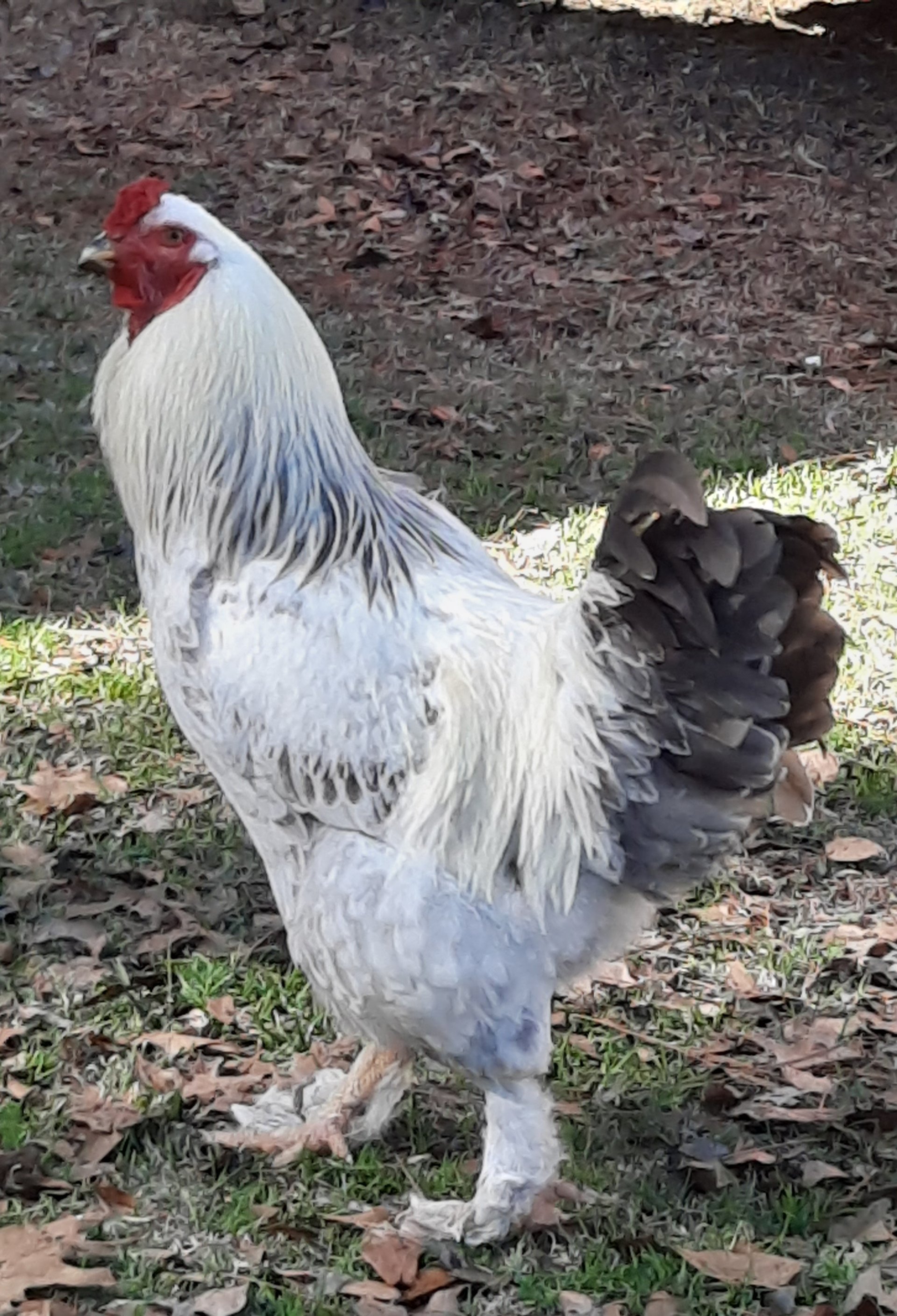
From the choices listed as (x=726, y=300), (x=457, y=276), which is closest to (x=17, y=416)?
(x=457, y=276)

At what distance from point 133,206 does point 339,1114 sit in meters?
1.90

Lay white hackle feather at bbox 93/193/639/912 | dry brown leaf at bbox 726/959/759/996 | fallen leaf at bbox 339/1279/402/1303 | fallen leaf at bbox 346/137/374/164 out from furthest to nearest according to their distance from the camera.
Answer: fallen leaf at bbox 346/137/374/164, dry brown leaf at bbox 726/959/759/996, fallen leaf at bbox 339/1279/402/1303, white hackle feather at bbox 93/193/639/912

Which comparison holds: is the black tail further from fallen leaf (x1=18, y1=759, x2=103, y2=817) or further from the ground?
fallen leaf (x1=18, y1=759, x2=103, y2=817)

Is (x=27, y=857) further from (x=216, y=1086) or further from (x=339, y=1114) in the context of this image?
(x=339, y=1114)

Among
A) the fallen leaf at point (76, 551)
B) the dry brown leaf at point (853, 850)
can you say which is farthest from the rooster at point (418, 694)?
the fallen leaf at point (76, 551)

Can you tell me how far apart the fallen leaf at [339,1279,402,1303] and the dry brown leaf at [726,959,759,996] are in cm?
125

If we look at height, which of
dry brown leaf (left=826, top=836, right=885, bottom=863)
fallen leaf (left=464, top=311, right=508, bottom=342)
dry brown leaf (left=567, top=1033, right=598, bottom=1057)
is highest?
fallen leaf (left=464, top=311, right=508, bottom=342)

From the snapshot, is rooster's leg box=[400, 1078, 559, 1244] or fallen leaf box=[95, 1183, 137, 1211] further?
fallen leaf box=[95, 1183, 137, 1211]

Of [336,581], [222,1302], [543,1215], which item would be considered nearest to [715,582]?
[336,581]

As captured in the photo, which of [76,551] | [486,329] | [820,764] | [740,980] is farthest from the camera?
[486,329]

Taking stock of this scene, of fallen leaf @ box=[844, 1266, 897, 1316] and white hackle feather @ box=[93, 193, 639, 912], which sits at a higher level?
white hackle feather @ box=[93, 193, 639, 912]

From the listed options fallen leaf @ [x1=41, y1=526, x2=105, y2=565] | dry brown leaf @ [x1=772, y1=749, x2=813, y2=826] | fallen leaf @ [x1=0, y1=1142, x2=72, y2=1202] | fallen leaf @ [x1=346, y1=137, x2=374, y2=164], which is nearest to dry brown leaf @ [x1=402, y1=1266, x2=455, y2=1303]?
fallen leaf @ [x1=0, y1=1142, x2=72, y2=1202]

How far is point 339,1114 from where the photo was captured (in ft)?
11.7

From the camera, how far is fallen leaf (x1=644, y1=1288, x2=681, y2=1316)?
312 cm
